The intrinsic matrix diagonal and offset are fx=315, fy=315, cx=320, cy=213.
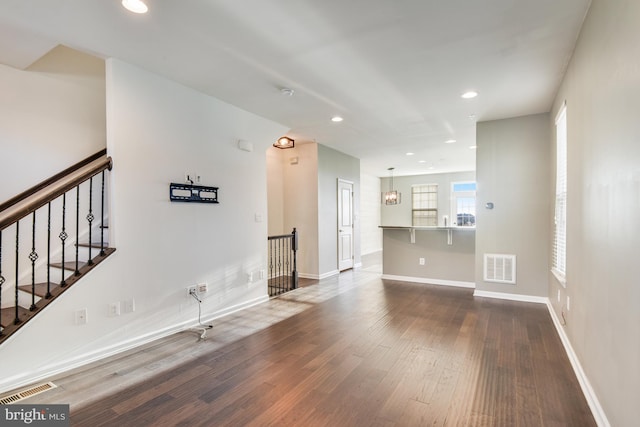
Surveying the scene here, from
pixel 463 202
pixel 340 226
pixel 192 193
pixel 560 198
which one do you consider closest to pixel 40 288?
pixel 192 193

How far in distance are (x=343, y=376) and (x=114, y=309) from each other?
218 centimetres

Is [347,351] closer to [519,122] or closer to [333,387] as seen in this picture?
[333,387]

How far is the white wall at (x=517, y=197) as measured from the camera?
449 cm

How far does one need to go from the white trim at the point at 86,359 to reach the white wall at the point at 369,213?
7417 mm

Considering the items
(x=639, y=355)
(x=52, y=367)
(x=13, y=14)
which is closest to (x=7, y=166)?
(x=13, y=14)

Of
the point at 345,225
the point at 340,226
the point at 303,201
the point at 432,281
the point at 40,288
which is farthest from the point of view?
the point at 345,225

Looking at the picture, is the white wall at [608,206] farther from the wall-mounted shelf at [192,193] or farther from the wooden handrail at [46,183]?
the wooden handrail at [46,183]

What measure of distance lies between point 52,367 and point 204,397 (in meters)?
1.37

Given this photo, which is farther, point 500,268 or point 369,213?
point 369,213

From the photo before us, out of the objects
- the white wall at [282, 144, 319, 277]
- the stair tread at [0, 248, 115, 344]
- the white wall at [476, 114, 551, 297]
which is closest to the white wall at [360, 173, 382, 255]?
the white wall at [282, 144, 319, 277]

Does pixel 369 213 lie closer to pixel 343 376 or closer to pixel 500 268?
pixel 500 268

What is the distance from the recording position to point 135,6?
220 centimetres

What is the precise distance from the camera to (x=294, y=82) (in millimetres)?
3479

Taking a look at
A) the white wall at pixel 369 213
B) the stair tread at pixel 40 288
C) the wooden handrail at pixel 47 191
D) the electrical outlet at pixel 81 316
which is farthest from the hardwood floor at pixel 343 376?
the white wall at pixel 369 213
